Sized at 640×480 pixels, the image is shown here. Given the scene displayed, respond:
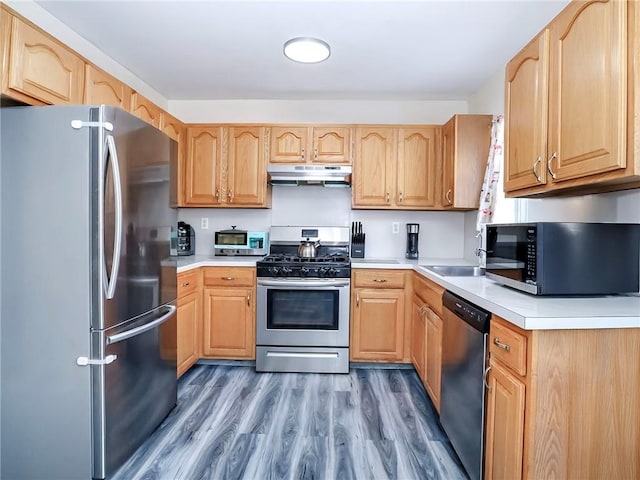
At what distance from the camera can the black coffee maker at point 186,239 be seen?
3.26 meters

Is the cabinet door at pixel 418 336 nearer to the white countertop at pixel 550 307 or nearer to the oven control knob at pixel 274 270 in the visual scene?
the white countertop at pixel 550 307

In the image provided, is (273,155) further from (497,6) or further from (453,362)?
(453,362)

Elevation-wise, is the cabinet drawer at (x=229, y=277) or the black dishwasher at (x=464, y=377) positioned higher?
the cabinet drawer at (x=229, y=277)

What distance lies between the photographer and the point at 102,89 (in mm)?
2086

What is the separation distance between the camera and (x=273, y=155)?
3125 millimetres

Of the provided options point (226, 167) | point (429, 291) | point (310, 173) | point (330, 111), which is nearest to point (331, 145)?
point (310, 173)

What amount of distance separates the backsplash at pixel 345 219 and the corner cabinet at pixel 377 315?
0.59 meters

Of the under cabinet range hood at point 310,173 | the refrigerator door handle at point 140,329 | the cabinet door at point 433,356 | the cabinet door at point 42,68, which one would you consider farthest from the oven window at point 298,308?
the cabinet door at point 42,68

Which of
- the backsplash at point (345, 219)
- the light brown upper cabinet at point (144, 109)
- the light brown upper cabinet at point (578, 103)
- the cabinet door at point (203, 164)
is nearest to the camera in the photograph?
the light brown upper cabinet at point (578, 103)

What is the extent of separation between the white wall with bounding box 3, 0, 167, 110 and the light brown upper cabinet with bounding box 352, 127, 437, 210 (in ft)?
6.30

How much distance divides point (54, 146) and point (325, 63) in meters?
1.85

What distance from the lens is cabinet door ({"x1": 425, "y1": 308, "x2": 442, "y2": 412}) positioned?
2084 mm

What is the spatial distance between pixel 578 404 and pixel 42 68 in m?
2.62

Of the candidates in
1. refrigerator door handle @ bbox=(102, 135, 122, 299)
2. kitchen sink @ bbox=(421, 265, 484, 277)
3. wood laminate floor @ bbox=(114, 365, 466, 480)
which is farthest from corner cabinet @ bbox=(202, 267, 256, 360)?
kitchen sink @ bbox=(421, 265, 484, 277)
